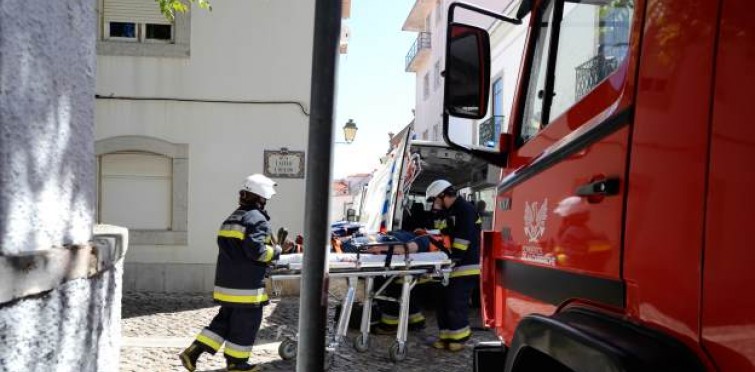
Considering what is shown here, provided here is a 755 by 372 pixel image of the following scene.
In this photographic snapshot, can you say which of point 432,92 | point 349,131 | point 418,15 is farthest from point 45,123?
point 418,15

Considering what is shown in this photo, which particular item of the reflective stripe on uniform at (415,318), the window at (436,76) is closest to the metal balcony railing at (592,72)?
the reflective stripe on uniform at (415,318)

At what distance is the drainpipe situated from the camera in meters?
2.09

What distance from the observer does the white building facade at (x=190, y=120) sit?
32.3ft

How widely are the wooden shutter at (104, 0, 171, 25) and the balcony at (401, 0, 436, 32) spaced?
869 inches

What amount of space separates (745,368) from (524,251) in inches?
52.3

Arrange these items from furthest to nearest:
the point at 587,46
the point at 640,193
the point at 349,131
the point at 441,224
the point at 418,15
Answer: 1. the point at 418,15
2. the point at 349,131
3. the point at 441,224
4. the point at 587,46
5. the point at 640,193

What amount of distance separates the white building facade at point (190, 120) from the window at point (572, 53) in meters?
7.43

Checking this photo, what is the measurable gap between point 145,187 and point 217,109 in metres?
1.60

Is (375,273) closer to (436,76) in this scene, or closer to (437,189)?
(437,189)

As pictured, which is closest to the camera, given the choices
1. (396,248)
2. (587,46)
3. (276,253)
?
(587,46)

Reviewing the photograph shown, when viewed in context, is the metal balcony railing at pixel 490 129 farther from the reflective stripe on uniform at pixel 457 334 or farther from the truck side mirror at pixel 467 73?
the truck side mirror at pixel 467 73

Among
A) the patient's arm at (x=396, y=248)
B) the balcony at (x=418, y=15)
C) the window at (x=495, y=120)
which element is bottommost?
the patient's arm at (x=396, y=248)

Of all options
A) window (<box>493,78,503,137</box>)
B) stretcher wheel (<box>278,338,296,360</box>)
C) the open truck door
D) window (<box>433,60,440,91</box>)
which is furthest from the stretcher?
window (<box>433,60,440,91</box>)

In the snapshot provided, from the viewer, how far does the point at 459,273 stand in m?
6.59
